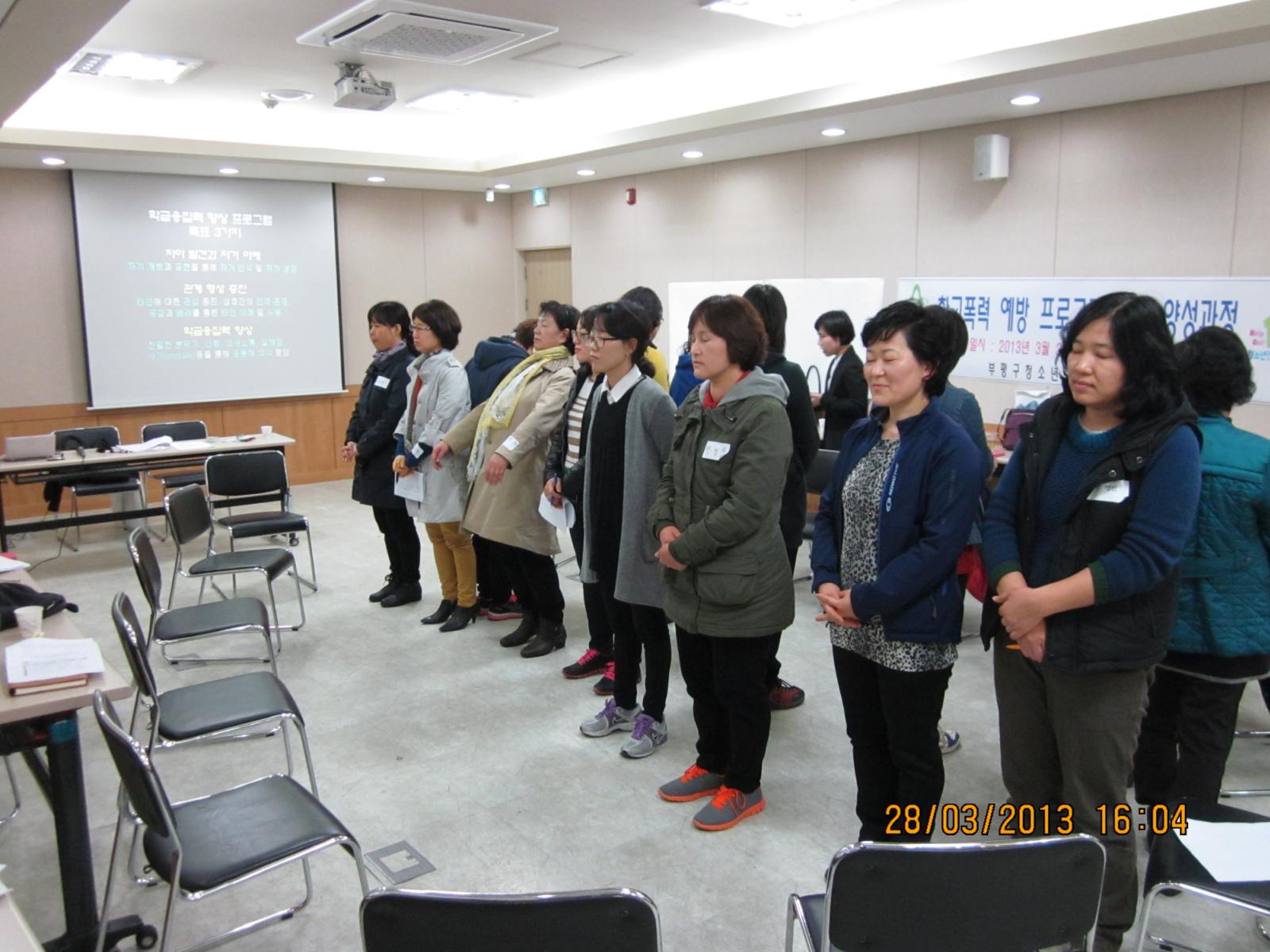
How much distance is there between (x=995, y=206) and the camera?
18.9ft

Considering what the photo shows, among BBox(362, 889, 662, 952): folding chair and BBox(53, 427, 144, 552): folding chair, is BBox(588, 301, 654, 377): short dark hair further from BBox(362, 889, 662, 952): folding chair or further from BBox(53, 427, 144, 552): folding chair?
BBox(53, 427, 144, 552): folding chair

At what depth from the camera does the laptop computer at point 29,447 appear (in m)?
5.77

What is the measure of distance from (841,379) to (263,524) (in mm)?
3395

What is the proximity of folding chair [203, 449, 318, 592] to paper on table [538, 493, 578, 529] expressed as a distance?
1865 mm

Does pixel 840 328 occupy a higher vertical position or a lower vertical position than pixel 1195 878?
higher

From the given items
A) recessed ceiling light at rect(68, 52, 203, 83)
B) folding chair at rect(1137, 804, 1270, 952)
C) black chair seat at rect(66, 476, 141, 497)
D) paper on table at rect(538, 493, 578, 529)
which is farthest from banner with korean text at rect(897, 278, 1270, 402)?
black chair seat at rect(66, 476, 141, 497)

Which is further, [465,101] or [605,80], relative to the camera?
[465,101]

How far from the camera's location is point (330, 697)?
12.9 ft

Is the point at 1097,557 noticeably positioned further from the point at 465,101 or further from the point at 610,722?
the point at 465,101

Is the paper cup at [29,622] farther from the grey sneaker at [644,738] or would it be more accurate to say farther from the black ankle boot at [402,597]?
the black ankle boot at [402,597]

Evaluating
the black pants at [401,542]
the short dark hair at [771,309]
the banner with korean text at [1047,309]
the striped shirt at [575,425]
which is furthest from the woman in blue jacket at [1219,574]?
the black pants at [401,542]

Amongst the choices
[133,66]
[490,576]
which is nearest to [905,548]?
[490,576]

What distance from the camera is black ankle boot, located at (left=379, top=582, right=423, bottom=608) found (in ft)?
16.6

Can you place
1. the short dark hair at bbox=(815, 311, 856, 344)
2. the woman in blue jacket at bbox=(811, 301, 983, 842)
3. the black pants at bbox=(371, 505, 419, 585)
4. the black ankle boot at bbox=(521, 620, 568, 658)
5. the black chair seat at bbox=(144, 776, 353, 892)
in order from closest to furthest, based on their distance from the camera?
the black chair seat at bbox=(144, 776, 353, 892) < the woman in blue jacket at bbox=(811, 301, 983, 842) < the black ankle boot at bbox=(521, 620, 568, 658) < the black pants at bbox=(371, 505, 419, 585) < the short dark hair at bbox=(815, 311, 856, 344)
